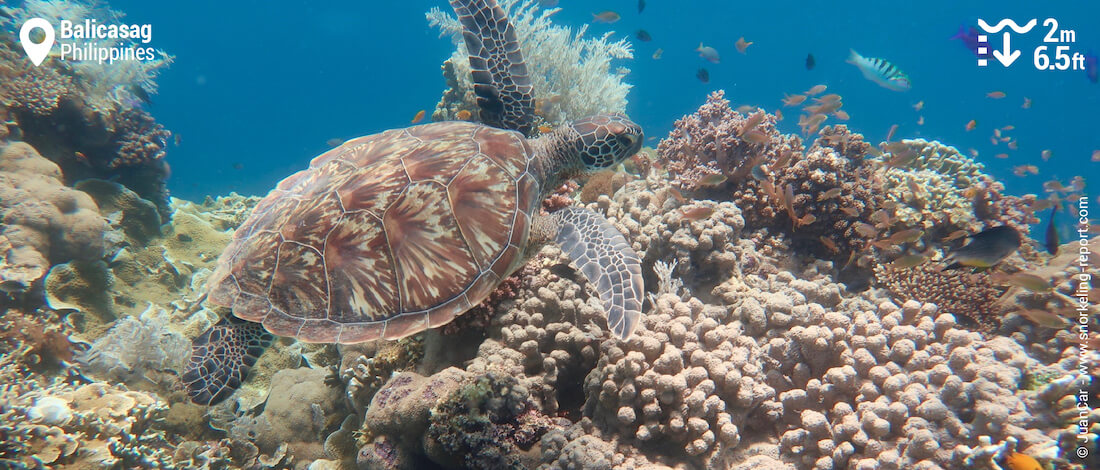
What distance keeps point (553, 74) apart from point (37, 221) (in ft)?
23.6

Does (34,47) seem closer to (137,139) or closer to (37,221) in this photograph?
(137,139)

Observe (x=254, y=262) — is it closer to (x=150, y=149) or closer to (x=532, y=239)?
(x=532, y=239)

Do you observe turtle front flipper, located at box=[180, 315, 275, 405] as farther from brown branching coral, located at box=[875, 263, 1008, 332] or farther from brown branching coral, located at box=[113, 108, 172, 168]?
brown branching coral, located at box=[113, 108, 172, 168]

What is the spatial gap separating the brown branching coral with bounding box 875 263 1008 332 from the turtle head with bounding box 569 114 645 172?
8.64ft

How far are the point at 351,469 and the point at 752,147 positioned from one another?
4.85 meters

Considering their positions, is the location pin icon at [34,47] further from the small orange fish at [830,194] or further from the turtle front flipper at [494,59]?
the small orange fish at [830,194]

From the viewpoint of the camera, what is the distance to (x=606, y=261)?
2939mm

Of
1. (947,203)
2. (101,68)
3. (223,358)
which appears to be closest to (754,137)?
(947,203)

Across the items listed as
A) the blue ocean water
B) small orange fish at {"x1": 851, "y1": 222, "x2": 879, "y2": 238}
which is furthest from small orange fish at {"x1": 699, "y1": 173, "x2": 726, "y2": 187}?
the blue ocean water

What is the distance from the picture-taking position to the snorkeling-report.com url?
6.70ft

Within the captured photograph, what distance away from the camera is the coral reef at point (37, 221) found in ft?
13.8

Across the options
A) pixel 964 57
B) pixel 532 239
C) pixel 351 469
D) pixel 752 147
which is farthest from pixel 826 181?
pixel 964 57

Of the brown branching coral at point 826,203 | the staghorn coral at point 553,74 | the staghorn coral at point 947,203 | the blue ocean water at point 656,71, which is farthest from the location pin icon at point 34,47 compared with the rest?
the blue ocean water at point 656,71

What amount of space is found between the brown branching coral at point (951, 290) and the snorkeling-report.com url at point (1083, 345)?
439mm
